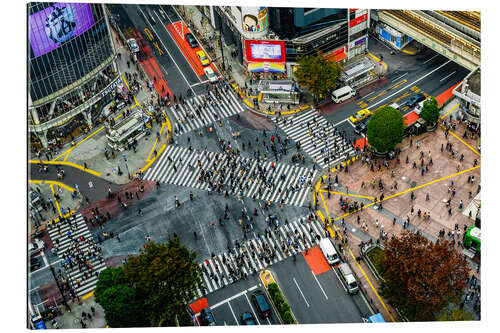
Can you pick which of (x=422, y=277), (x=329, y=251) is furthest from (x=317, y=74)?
(x=422, y=277)

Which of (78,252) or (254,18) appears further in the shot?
(254,18)

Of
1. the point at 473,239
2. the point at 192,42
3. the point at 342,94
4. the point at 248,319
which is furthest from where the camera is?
the point at 192,42

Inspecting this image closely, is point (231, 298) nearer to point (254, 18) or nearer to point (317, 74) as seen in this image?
point (317, 74)

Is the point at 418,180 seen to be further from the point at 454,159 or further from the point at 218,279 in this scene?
A: the point at 218,279

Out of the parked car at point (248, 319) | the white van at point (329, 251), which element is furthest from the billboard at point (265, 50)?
the parked car at point (248, 319)

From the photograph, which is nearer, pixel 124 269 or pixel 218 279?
pixel 124 269

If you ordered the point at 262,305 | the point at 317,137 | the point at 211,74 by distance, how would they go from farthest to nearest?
the point at 211,74 < the point at 317,137 < the point at 262,305

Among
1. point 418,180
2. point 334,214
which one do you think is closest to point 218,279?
point 334,214

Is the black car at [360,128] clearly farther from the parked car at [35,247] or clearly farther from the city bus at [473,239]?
the parked car at [35,247]
